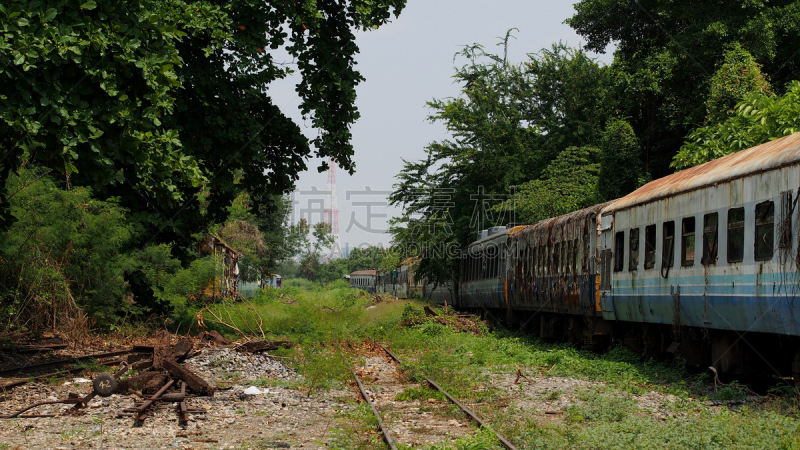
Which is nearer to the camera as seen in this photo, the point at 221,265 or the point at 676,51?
the point at 221,265

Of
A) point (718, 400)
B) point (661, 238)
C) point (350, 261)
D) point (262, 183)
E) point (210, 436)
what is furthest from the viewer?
point (350, 261)

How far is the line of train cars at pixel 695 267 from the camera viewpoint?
29.1 ft

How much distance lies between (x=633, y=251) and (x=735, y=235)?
3.59m

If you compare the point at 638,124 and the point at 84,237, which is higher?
the point at 638,124

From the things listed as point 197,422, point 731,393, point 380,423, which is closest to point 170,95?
point 197,422

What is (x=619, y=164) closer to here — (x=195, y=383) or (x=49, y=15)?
(x=195, y=383)

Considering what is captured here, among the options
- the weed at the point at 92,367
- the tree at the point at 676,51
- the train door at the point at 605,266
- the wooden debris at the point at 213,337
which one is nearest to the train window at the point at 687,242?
the train door at the point at 605,266

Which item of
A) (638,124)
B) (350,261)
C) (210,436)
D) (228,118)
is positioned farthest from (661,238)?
(350,261)

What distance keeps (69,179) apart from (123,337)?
360cm

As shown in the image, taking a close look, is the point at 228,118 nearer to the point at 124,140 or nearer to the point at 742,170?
the point at 124,140

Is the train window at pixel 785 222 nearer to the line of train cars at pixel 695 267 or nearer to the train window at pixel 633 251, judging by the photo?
the line of train cars at pixel 695 267

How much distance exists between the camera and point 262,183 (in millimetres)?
18047

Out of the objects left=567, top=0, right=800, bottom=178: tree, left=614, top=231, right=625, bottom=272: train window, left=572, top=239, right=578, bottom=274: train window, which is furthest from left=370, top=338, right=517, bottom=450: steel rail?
left=567, top=0, right=800, bottom=178: tree

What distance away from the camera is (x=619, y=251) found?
14.2 m
